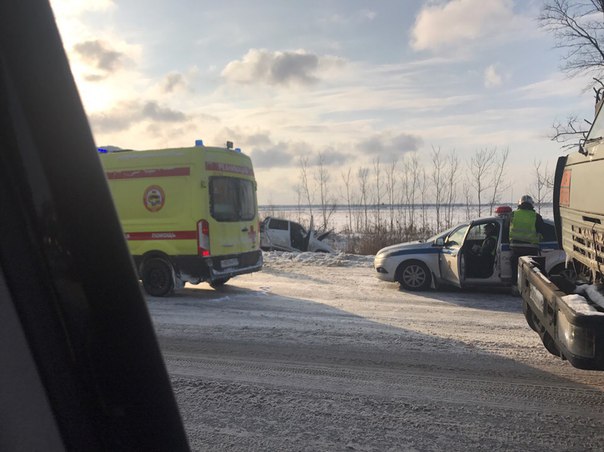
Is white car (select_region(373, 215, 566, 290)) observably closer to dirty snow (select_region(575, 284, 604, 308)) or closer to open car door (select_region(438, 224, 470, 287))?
open car door (select_region(438, 224, 470, 287))

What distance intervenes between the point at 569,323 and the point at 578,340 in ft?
0.51

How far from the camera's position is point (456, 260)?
8945mm

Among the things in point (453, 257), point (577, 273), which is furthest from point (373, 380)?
point (453, 257)

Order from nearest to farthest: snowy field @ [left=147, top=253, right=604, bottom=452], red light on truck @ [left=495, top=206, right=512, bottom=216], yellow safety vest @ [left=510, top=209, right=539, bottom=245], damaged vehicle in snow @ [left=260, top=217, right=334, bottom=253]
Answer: snowy field @ [left=147, top=253, right=604, bottom=452] < yellow safety vest @ [left=510, top=209, right=539, bottom=245] < red light on truck @ [left=495, top=206, right=512, bottom=216] < damaged vehicle in snow @ [left=260, top=217, right=334, bottom=253]

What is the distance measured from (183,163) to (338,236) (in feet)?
51.1

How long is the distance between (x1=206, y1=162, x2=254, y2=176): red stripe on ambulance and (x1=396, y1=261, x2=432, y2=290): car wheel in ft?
12.1

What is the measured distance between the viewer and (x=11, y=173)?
1279 millimetres

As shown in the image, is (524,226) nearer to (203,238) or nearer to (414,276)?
(414,276)

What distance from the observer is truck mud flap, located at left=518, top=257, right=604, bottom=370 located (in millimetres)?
3094

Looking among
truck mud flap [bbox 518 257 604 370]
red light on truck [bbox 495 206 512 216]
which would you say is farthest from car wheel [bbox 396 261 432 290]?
truck mud flap [bbox 518 257 604 370]

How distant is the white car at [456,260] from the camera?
348 inches

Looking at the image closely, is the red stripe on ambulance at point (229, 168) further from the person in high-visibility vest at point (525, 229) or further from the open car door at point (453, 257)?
the person in high-visibility vest at point (525, 229)

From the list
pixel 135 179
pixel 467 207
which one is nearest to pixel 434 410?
pixel 135 179

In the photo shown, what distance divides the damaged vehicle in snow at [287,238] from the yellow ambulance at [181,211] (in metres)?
9.86
